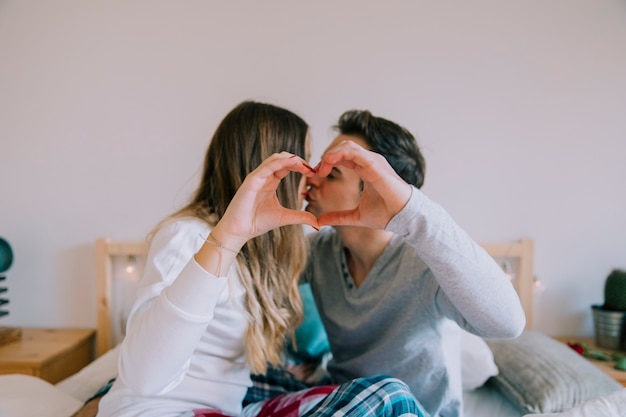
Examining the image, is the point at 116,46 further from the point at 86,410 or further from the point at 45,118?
the point at 86,410

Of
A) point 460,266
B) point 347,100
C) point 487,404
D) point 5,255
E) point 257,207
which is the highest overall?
point 347,100

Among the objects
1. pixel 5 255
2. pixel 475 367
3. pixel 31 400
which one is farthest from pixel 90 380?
pixel 475 367

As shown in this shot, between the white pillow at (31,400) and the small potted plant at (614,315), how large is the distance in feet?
5.69

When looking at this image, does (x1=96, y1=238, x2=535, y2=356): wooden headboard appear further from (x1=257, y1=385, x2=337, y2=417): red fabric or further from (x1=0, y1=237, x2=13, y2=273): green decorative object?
(x1=257, y1=385, x2=337, y2=417): red fabric

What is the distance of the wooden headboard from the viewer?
5.91ft

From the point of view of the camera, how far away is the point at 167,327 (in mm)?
729

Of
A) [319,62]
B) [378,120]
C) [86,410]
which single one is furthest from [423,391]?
[319,62]

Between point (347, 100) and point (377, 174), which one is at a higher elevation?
point (347, 100)

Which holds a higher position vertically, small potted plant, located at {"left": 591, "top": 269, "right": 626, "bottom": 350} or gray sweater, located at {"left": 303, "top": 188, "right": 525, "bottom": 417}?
gray sweater, located at {"left": 303, "top": 188, "right": 525, "bottom": 417}

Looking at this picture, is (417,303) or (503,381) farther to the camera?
(503,381)

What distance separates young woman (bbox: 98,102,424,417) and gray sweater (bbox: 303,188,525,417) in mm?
143

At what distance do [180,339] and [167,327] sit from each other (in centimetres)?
3

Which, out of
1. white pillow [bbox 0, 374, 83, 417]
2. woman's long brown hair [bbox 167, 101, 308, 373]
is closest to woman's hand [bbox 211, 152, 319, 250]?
woman's long brown hair [bbox 167, 101, 308, 373]

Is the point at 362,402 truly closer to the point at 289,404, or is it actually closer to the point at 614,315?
the point at 289,404
